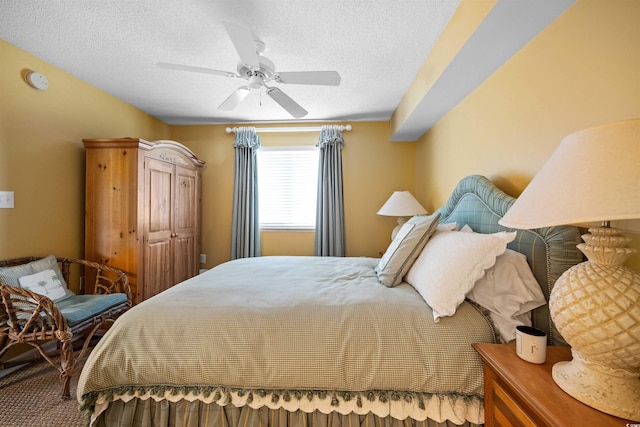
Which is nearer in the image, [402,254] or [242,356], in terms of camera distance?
[242,356]

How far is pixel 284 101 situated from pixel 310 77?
1.36 ft

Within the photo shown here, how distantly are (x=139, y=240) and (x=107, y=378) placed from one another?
166 centimetres

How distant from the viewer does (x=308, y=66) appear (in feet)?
7.27

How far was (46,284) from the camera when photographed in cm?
193

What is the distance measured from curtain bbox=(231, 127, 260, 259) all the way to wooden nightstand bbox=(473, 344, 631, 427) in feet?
9.68

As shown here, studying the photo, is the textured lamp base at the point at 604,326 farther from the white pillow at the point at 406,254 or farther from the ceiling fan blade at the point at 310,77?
the ceiling fan blade at the point at 310,77

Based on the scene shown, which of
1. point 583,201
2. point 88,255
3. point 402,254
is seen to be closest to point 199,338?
point 402,254

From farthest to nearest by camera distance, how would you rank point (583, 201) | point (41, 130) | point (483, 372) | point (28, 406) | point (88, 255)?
1. point (88, 255)
2. point (41, 130)
3. point (28, 406)
4. point (483, 372)
5. point (583, 201)

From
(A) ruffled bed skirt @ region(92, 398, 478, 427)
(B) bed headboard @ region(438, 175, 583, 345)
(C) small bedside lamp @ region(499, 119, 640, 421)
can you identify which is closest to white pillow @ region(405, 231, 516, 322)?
(B) bed headboard @ region(438, 175, 583, 345)

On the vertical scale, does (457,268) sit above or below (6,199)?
below

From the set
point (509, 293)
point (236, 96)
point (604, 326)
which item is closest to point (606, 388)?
point (604, 326)

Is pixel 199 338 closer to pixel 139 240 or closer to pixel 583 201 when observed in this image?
pixel 583 201

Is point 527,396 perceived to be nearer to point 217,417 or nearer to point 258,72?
point 217,417

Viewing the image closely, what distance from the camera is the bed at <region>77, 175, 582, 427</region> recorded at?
1.03 metres
